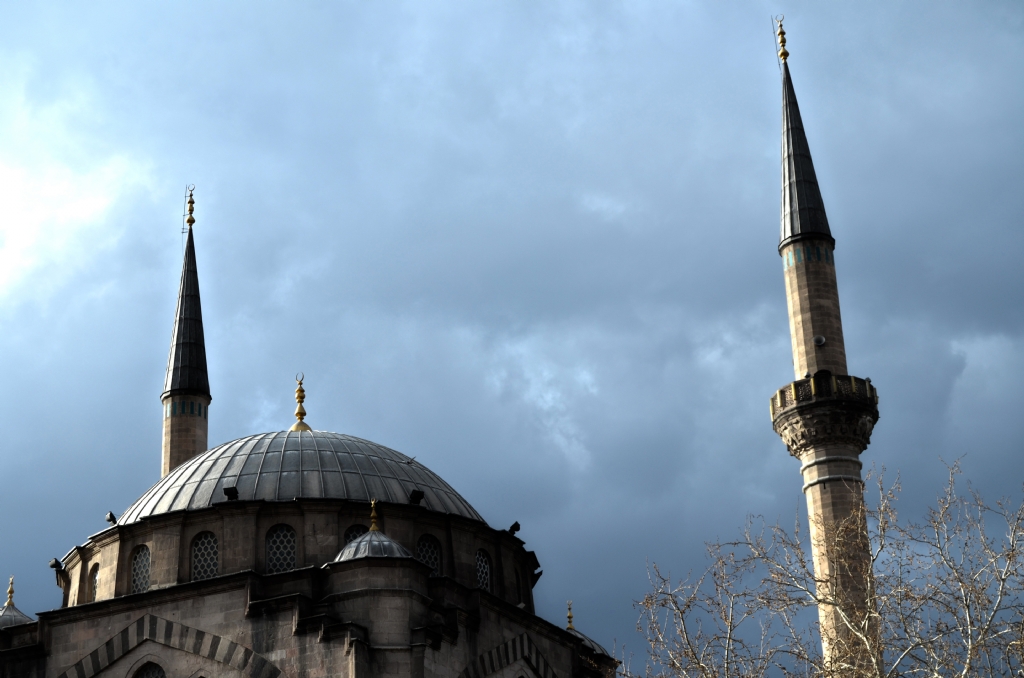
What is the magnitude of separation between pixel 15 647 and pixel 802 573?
11.8 metres

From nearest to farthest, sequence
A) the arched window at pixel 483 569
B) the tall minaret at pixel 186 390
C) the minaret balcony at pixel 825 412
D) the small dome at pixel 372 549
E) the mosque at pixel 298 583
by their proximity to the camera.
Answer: the mosque at pixel 298 583 → the small dome at pixel 372 549 → the arched window at pixel 483 569 → the minaret balcony at pixel 825 412 → the tall minaret at pixel 186 390

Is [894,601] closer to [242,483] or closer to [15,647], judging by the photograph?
[242,483]

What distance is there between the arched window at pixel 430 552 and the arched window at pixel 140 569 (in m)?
4.18

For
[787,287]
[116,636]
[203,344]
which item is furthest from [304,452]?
[203,344]

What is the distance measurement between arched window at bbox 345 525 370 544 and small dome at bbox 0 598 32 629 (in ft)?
17.0

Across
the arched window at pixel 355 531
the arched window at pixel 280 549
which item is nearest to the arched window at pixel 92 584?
the arched window at pixel 280 549

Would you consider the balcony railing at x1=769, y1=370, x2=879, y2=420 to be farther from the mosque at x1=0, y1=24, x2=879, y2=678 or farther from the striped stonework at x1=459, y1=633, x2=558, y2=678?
the striped stonework at x1=459, y1=633, x2=558, y2=678

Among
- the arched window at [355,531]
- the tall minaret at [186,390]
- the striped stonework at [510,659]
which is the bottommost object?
the striped stonework at [510,659]

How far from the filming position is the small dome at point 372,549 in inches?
819

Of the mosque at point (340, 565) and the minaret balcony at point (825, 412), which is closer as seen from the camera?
the mosque at point (340, 565)

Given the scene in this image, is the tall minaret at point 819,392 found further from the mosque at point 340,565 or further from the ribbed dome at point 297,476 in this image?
the ribbed dome at point 297,476

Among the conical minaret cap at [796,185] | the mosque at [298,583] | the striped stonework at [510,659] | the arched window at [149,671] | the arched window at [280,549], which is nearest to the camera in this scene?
the mosque at [298,583]

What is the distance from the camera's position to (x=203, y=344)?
36938 millimetres

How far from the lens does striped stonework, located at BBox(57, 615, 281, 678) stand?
20531mm
